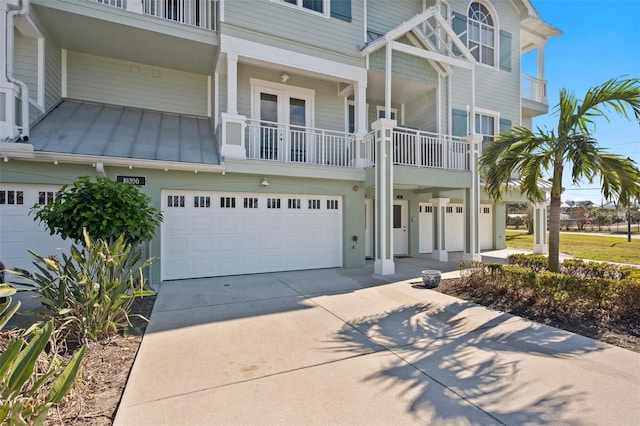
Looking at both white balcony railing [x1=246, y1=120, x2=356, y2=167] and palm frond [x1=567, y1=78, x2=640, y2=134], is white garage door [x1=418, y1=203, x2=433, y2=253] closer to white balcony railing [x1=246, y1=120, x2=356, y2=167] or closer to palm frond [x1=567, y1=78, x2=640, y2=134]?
white balcony railing [x1=246, y1=120, x2=356, y2=167]

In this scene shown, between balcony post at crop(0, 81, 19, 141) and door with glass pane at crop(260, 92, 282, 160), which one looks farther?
door with glass pane at crop(260, 92, 282, 160)

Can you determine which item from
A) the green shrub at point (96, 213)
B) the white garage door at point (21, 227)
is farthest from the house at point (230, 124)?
the green shrub at point (96, 213)

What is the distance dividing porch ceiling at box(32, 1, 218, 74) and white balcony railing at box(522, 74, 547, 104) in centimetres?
1316

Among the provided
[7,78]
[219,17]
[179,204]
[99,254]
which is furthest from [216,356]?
[219,17]

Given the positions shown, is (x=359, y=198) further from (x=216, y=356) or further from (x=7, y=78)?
(x=7, y=78)

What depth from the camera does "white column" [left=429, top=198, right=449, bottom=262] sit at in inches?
444

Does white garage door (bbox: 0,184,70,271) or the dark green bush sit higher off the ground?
white garage door (bbox: 0,184,70,271)

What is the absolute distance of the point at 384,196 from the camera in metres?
8.65

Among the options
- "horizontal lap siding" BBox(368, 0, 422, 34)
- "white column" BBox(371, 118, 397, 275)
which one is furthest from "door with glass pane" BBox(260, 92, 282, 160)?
"horizontal lap siding" BBox(368, 0, 422, 34)

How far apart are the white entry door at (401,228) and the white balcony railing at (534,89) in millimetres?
7689

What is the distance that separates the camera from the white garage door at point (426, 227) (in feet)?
42.6

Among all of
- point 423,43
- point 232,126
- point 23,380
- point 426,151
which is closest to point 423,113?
point 423,43

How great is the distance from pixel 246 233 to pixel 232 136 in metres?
2.58

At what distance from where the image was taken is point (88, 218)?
4.93m
